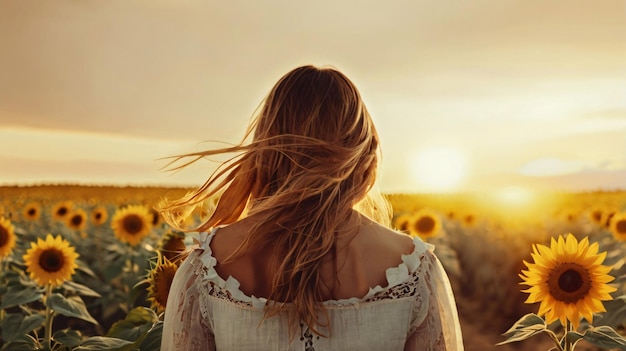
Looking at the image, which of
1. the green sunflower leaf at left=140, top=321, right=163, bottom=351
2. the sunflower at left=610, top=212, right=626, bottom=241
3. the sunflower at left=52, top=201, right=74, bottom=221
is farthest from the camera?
the sunflower at left=52, top=201, right=74, bottom=221

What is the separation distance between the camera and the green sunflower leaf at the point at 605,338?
339 cm

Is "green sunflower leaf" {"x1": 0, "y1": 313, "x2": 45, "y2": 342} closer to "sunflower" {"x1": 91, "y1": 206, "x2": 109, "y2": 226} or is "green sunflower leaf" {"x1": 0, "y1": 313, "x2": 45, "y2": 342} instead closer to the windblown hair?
the windblown hair

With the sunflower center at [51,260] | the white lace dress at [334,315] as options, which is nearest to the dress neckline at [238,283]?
the white lace dress at [334,315]

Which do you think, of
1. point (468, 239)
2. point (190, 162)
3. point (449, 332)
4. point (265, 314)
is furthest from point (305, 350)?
point (468, 239)

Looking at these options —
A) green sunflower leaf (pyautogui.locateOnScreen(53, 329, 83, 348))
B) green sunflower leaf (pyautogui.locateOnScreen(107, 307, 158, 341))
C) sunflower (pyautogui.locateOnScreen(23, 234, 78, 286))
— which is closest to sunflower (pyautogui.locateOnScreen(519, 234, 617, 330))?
green sunflower leaf (pyautogui.locateOnScreen(107, 307, 158, 341))

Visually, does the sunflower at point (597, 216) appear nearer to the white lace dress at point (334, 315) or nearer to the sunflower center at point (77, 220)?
the sunflower center at point (77, 220)

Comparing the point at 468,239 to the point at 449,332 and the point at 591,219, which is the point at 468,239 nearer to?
the point at 591,219

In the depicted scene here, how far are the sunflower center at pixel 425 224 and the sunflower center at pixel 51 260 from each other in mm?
6466

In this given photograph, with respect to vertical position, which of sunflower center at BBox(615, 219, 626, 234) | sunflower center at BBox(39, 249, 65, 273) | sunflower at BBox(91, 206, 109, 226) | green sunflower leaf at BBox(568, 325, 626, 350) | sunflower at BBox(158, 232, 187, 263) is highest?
sunflower center at BBox(615, 219, 626, 234)

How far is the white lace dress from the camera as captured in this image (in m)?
2.70

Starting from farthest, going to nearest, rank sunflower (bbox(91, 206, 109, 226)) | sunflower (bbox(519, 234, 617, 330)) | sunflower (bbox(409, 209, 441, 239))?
sunflower (bbox(409, 209, 441, 239))
sunflower (bbox(91, 206, 109, 226))
sunflower (bbox(519, 234, 617, 330))

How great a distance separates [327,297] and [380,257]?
23 centimetres

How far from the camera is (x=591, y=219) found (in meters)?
13.0

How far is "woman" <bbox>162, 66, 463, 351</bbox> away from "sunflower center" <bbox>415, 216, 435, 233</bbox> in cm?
880
